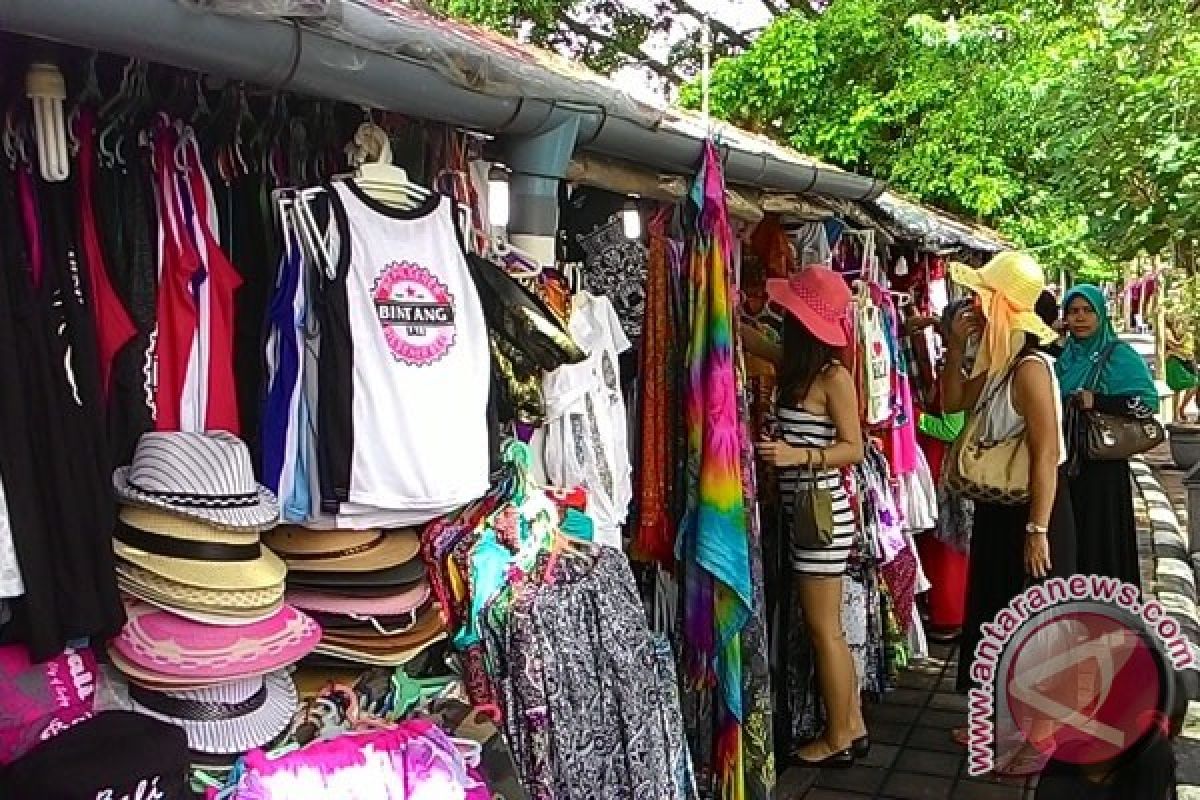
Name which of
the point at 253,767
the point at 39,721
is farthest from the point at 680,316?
the point at 39,721

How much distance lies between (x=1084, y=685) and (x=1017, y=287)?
6.68 feet

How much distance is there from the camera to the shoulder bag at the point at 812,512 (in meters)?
4.16

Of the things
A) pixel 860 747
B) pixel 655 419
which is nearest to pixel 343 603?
pixel 655 419

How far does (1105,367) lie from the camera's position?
16.5ft

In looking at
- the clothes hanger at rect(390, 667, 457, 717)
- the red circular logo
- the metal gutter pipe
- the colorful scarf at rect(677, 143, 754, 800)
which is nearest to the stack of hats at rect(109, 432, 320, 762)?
the clothes hanger at rect(390, 667, 457, 717)

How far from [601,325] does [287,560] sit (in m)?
1.28

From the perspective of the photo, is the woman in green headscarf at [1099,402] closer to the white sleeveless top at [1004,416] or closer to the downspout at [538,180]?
the white sleeveless top at [1004,416]

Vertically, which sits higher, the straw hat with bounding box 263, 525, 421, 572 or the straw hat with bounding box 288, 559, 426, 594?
the straw hat with bounding box 263, 525, 421, 572

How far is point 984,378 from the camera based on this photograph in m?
4.61

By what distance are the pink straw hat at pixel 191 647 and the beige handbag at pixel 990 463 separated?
3.07 metres

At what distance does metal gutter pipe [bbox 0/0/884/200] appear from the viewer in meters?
1.50

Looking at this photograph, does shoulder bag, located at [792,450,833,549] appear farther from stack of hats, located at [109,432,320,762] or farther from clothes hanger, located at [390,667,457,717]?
stack of hats, located at [109,432,320,762]

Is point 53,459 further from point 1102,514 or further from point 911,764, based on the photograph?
point 1102,514

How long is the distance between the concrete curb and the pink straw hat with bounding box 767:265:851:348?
1.60 metres
